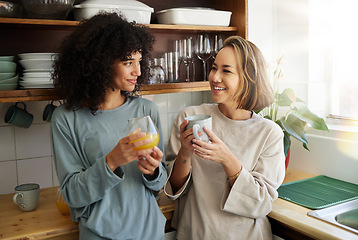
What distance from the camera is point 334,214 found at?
1612mm

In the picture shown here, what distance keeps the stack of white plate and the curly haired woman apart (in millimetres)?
169

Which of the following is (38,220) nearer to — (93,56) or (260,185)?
(93,56)

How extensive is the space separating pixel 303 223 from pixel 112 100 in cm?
89

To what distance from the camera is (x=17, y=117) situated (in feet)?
6.12

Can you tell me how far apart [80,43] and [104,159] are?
1.50 ft

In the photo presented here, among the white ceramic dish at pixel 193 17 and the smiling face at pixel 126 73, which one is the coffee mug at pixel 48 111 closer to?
the smiling face at pixel 126 73

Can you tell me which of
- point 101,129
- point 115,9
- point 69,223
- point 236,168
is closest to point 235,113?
point 236,168

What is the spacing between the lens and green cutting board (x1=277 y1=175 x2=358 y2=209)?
67.8 inches

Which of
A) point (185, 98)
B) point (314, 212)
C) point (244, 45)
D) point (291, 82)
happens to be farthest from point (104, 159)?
point (291, 82)

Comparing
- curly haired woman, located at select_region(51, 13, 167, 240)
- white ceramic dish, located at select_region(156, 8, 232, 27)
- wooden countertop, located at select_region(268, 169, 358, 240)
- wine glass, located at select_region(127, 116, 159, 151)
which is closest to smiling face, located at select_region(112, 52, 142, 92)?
curly haired woman, located at select_region(51, 13, 167, 240)

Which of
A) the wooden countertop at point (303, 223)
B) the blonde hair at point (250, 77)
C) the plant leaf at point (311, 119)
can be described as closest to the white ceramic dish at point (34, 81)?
the blonde hair at point (250, 77)

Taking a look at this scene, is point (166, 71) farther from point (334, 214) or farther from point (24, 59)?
point (334, 214)

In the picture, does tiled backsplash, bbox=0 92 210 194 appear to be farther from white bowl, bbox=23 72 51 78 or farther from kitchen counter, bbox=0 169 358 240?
white bowl, bbox=23 72 51 78

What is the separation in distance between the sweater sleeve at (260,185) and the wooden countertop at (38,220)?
0.34 m
